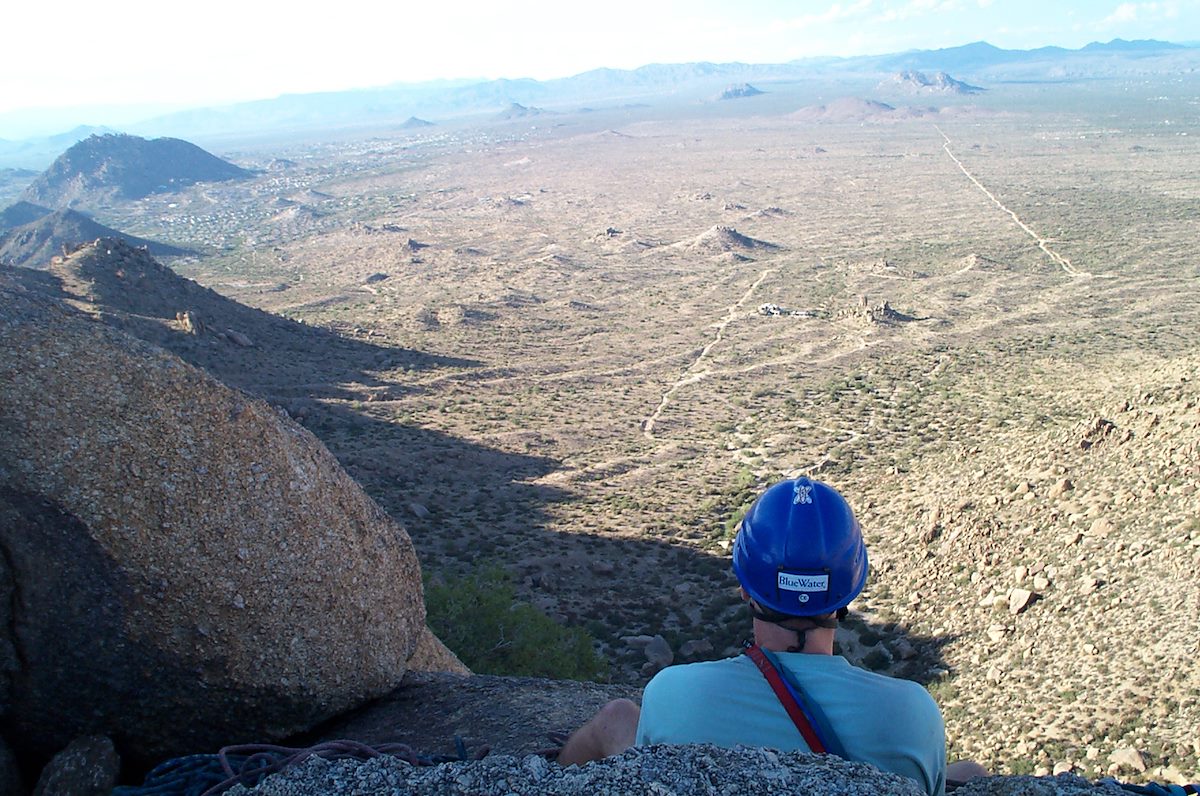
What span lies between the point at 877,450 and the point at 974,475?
6.49 meters

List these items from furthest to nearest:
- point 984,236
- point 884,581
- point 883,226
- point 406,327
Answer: point 883,226 → point 984,236 → point 406,327 → point 884,581

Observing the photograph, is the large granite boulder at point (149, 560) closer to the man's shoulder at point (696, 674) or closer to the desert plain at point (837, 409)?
the man's shoulder at point (696, 674)

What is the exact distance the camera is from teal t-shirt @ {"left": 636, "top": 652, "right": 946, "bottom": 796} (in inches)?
120

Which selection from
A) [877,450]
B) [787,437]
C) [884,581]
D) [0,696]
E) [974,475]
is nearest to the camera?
[0,696]

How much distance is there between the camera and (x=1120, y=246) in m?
57.5

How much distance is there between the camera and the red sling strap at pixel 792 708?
306cm

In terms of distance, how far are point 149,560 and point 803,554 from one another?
4023 mm

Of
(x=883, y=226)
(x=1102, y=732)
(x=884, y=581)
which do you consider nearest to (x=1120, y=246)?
(x=883, y=226)

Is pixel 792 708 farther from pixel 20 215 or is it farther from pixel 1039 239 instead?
pixel 20 215

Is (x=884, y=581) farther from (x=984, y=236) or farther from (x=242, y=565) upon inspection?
(x=984, y=236)

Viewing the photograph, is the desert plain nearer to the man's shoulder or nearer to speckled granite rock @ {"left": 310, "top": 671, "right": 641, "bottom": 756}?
speckled granite rock @ {"left": 310, "top": 671, "right": 641, "bottom": 756}

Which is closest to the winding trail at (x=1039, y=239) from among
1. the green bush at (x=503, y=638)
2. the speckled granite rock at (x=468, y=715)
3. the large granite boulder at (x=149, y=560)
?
the green bush at (x=503, y=638)

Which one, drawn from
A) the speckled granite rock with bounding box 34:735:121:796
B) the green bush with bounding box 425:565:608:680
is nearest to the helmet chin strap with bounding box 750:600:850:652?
the speckled granite rock with bounding box 34:735:121:796

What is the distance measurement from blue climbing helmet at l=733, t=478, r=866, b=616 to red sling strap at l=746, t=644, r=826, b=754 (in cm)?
24
